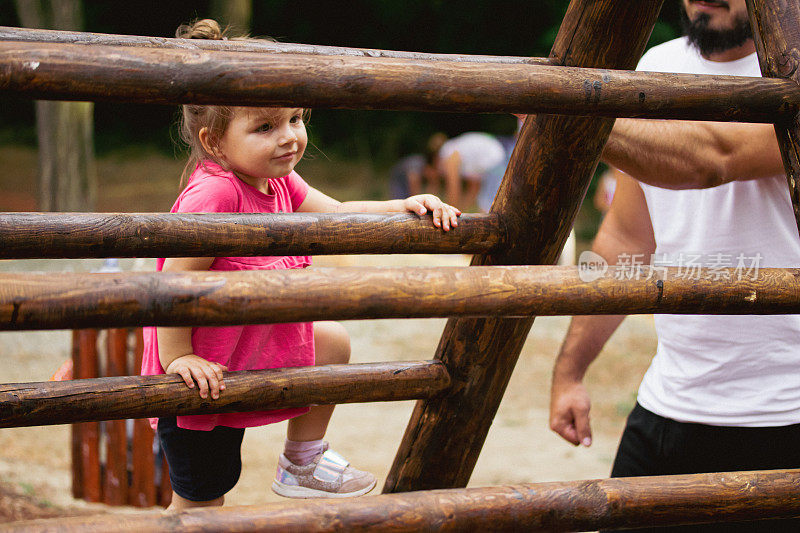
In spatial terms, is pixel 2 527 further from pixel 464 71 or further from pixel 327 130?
pixel 327 130

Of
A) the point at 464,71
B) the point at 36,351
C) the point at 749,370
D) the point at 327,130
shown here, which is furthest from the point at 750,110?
the point at 327,130

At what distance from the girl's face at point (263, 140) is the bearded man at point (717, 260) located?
55 cm

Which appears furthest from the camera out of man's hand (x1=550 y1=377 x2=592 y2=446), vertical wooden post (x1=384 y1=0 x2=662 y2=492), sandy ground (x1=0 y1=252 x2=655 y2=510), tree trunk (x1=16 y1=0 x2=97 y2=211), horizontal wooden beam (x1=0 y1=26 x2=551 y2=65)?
tree trunk (x1=16 y1=0 x2=97 y2=211)

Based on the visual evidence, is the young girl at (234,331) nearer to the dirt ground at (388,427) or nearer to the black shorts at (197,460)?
the black shorts at (197,460)

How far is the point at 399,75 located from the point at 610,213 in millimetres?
1072

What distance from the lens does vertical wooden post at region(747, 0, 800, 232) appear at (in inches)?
39.4

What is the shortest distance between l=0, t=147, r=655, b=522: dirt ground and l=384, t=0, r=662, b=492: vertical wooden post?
7.28ft

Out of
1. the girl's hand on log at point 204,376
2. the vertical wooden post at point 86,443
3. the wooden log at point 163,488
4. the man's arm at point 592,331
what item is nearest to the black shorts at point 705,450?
the man's arm at point 592,331

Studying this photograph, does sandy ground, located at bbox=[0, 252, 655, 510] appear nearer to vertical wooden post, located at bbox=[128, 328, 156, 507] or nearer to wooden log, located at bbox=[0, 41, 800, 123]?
vertical wooden post, located at bbox=[128, 328, 156, 507]

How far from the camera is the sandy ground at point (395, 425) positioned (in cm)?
369

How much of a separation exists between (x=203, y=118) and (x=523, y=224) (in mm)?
573

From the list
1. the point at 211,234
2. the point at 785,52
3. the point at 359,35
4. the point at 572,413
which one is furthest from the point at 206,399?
the point at 359,35

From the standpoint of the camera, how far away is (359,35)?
461 inches

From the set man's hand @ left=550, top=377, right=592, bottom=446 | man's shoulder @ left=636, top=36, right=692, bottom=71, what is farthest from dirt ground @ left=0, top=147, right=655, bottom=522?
man's shoulder @ left=636, top=36, right=692, bottom=71
